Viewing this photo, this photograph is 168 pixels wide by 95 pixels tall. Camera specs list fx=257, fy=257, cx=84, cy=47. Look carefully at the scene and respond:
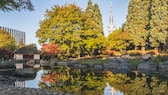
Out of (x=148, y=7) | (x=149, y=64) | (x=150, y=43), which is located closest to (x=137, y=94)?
(x=149, y=64)

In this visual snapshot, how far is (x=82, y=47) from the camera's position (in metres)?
38.8

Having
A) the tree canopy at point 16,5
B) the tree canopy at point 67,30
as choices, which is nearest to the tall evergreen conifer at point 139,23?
the tree canopy at point 67,30

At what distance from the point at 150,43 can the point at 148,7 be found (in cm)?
626

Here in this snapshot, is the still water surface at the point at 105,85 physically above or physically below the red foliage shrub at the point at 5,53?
below

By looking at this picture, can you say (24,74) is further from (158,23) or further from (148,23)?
(148,23)

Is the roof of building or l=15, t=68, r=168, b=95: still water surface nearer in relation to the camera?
l=15, t=68, r=168, b=95: still water surface

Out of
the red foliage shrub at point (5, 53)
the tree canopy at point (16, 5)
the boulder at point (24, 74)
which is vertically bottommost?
the boulder at point (24, 74)

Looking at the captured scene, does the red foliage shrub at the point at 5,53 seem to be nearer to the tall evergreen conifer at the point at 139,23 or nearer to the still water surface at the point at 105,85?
the tall evergreen conifer at the point at 139,23

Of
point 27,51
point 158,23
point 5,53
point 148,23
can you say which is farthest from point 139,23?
point 5,53

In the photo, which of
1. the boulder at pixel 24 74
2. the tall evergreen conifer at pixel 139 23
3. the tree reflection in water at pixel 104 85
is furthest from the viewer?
the tall evergreen conifer at pixel 139 23

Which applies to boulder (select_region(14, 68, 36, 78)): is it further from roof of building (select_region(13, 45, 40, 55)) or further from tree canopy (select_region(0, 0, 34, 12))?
roof of building (select_region(13, 45, 40, 55))

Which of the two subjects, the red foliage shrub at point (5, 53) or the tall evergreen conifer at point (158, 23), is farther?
the red foliage shrub at point (5, 53)

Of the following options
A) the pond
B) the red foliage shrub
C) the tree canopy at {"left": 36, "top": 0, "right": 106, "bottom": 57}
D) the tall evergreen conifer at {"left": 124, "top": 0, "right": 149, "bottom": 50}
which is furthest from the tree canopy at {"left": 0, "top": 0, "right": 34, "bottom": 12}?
the tall evergreen conifer at {"left": 124, "top": 0, "right": 149, "bottom": 50}

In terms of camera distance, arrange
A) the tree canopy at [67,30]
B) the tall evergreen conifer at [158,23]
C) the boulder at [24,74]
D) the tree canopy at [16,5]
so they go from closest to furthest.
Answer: the tree canopy at [16,5], the boulder at [24,74], the tree canopy at [67,30], the tall evergreen conifer at [158,23]
